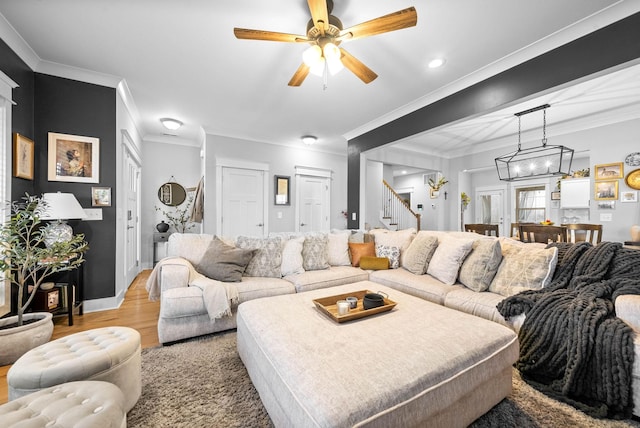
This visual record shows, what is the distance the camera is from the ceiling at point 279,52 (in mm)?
1993

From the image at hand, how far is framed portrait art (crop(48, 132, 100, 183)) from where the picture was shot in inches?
110

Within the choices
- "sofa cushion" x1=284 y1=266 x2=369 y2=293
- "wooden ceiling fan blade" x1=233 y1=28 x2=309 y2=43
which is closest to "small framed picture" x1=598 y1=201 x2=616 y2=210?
"sofa cushion" x1=284 y1=266 x2=369 y2=293

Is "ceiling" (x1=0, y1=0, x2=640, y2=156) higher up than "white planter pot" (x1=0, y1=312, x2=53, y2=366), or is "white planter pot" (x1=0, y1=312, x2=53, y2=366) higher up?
"ceiling" (x1=0, y1=0, x2=640, y2=156)

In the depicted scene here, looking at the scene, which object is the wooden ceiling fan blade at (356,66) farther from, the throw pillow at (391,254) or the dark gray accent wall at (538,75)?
the throw pillow at (391,254)

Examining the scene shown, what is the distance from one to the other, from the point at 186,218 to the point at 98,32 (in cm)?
386

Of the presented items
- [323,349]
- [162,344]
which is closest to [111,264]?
[162,344]

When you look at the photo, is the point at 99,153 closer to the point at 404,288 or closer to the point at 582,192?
the point at 404,288

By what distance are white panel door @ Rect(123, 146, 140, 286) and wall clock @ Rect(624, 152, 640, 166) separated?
23.7ft

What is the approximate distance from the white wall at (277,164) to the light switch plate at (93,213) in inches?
73.5

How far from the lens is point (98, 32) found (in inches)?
89.8

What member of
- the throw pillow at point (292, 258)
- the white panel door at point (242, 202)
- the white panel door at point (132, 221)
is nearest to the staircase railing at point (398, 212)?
the white panel door at point (242, 202)

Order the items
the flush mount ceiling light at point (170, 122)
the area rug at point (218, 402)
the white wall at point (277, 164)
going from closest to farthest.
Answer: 1. the area rug at point (218, 402)
2. the flush mount ceiling light at point (170, 122)
3. the white wall at point (277, 164)

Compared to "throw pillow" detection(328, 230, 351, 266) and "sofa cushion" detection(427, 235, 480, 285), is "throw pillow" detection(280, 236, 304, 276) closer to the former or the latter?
"throw pillow" detection(328, 230, 351, 266)

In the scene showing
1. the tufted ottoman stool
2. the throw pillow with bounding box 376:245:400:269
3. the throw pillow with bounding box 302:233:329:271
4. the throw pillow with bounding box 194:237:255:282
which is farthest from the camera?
the throw pillow with bounding box 376:245:400:269
